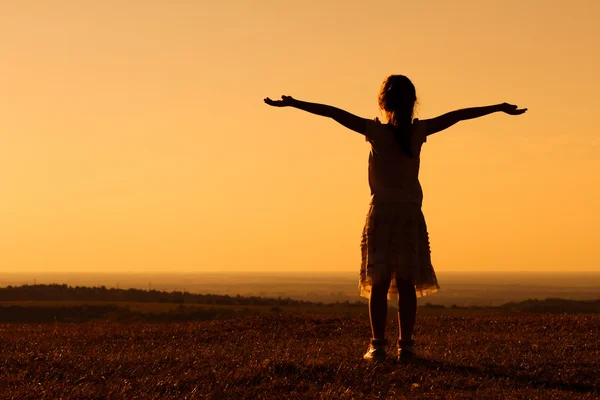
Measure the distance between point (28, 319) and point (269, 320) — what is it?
14123 millimetres

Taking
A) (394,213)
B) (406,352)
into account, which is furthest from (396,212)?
(406,352)

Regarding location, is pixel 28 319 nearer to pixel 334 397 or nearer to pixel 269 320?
pixel 269 320

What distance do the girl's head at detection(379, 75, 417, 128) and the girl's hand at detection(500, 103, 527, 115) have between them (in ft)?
3.85

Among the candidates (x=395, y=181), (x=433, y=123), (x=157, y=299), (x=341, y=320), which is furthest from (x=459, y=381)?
(x=157, y=299)

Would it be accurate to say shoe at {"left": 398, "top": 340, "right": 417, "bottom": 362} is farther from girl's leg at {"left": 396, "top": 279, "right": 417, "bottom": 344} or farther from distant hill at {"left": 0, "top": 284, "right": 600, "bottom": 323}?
distant hill at {"left": 0, "top": 284, "right": 600, "bottom": 323}

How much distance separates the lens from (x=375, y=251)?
9.84 m

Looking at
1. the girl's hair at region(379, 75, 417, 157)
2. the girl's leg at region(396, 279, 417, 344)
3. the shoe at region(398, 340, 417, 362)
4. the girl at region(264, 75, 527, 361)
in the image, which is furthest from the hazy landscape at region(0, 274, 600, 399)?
the girl's hair at region(379, 75, 417, 157)

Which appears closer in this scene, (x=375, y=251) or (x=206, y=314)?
(x=375, y=251)

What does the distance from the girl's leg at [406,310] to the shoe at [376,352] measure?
0.81 feet

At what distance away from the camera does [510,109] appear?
33.8 feet

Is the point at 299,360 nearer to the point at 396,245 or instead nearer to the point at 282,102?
the point at 396,245

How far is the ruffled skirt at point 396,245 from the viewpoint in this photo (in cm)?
976

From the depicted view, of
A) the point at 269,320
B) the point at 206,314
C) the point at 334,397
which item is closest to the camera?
the point at 334,397

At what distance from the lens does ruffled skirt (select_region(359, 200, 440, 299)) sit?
976 cm
